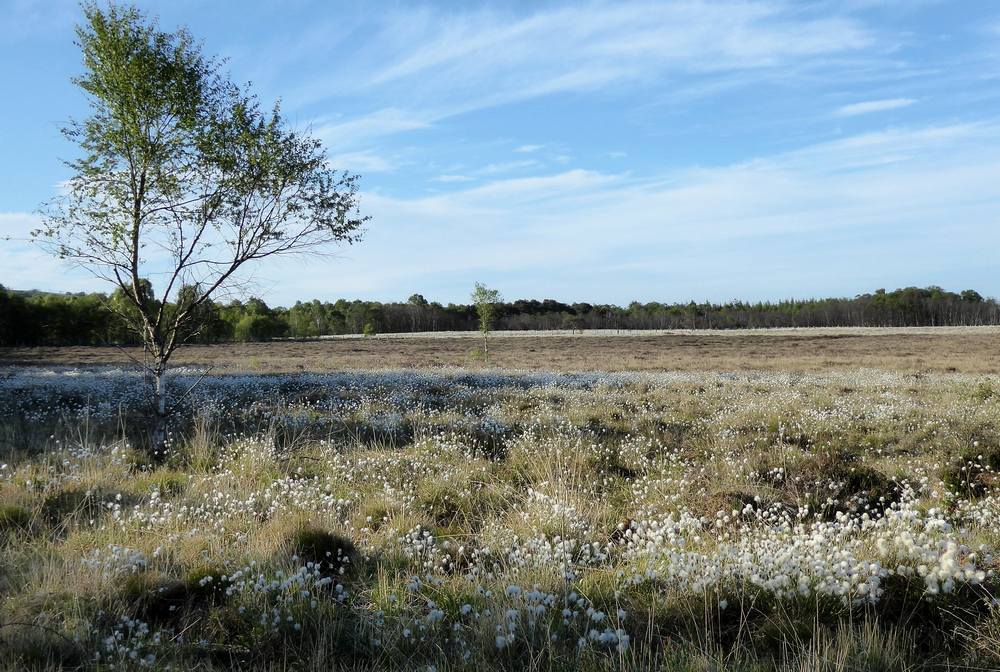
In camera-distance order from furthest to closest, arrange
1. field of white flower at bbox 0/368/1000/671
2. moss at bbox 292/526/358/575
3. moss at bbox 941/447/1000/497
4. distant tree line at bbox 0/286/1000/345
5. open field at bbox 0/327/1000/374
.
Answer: distant tree line at bbox 0/286/1000/345 → open field at bbox 0/327/1000/374 → moss at bbox 941/447/1000/497 → moss at bbox 292/526/358/575 → field of white flower at bbox 0/368/1000/671

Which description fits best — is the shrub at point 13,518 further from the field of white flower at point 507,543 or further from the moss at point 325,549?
the moss at point 325,549

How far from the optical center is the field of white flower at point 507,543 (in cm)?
394

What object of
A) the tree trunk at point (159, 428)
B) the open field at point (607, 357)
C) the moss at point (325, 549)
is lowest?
the open field at point (607, 357)

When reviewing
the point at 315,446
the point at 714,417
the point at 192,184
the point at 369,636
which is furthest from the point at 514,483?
the point at 192,184

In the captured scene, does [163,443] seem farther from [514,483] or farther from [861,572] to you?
[861,572]

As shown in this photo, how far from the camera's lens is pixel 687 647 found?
13.0 feet

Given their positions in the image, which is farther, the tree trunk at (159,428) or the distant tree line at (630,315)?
the distant tree line at (630,315)

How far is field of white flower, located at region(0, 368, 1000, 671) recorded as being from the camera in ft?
12.9

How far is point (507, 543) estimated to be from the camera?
233 inches

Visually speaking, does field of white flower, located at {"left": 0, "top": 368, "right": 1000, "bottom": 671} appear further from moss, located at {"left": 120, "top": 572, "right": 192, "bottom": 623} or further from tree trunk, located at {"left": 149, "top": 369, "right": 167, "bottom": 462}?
tree trunk, located at {"left": 149, "top": 369, "right": 167, "bottom": 462}

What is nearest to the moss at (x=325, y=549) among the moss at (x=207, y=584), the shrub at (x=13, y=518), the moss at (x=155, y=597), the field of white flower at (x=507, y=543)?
the field of white flower at (x=507, y=543)

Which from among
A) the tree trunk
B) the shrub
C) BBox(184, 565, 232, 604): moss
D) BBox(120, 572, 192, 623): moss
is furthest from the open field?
BBox(120, 572, 192, 623): moss

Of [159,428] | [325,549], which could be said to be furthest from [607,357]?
[325,549]

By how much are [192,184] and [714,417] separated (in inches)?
452
